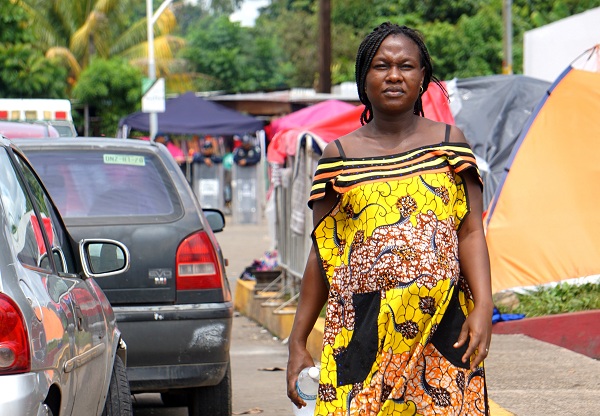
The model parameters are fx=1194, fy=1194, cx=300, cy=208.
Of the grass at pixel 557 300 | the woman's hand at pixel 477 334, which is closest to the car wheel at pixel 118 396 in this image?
the woman's hand at pixel 477 334

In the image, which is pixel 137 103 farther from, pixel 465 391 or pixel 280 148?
pixel 465 391

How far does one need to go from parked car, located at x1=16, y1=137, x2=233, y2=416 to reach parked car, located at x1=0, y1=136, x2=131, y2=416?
2.40ft

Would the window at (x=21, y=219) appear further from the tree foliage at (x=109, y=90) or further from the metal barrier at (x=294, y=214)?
the tree foliage at (x=109, y=90)

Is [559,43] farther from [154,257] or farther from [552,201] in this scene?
[154,257]

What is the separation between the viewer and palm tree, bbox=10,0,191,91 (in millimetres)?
39406

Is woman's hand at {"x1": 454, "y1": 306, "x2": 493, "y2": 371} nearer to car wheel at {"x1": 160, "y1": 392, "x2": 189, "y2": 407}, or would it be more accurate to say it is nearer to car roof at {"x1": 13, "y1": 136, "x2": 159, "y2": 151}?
car roof at {"x1": 13, "y1": 136, "x2": 159, "y2": 151}

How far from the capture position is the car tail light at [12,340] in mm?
3188

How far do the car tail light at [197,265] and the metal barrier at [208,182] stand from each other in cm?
2065

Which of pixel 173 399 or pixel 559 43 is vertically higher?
pixel 559 43

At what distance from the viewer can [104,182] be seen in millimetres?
6473

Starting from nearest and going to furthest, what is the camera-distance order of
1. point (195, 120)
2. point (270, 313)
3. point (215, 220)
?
point (215, 220) → point (270, 313) → point (195, 120)

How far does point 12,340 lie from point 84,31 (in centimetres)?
3720

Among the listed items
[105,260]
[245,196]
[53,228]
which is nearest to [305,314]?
[53,228]

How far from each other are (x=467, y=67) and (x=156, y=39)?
14898 millimetres
